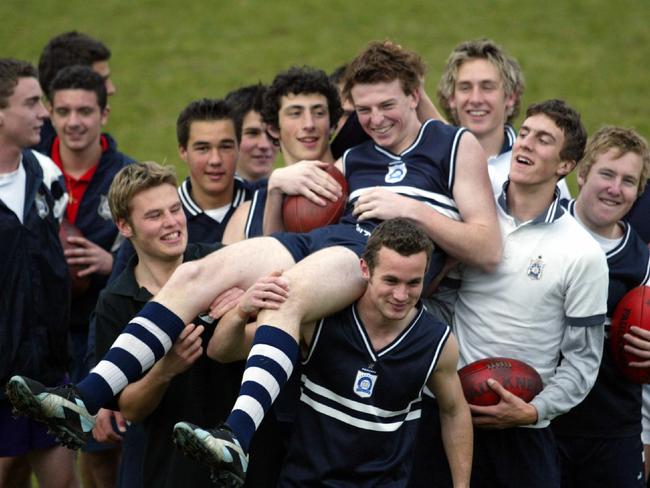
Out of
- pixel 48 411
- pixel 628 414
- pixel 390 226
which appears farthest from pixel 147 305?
pixel 628 414

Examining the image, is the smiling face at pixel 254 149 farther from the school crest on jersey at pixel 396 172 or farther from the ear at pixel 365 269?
the ear at pixel 365 269

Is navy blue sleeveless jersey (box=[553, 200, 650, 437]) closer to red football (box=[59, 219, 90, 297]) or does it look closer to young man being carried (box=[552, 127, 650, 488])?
young man being carried (box=[552, 127, 650, 488])

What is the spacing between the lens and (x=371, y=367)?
18.8 feet

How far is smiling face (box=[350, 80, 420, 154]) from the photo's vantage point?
259 inches

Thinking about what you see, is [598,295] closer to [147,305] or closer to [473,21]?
[147,305]

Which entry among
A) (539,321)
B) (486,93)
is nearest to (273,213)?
(539,321)

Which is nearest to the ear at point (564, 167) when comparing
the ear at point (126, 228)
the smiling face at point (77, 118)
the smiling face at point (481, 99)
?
the smiling face at point (481, 99)

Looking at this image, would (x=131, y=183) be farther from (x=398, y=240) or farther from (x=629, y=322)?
(x=629, y=322)

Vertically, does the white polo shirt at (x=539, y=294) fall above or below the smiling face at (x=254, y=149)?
below

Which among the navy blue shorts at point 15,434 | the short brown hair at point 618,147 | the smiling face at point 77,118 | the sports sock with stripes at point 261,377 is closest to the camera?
the sports sock with stripes at point 261,377

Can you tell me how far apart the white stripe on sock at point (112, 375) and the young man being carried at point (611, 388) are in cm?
267

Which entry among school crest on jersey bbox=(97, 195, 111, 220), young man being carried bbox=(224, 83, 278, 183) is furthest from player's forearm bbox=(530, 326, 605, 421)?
school crest on jersey bbox=(97, 195, 111, 220)

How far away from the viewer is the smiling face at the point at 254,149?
28.2 feet

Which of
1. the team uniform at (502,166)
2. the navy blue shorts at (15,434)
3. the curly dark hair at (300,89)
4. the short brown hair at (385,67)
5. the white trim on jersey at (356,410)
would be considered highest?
the short brown hair at (385,67)
